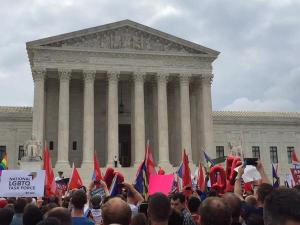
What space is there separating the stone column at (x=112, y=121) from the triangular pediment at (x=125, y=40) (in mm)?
4108

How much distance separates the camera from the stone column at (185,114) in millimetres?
54281

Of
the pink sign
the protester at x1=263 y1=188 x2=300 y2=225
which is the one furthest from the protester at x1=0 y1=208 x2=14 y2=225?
the protester at x1=263 y1=188 x2=300 y2=225

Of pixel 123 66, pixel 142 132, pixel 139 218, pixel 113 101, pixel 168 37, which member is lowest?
pixel 139 218

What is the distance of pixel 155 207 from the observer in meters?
6.65

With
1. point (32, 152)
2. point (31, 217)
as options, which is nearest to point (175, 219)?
point (31, 217)

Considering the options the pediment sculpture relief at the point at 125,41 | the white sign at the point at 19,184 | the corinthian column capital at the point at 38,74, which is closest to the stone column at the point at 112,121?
the pediment sculpture relief at the point at 125,41

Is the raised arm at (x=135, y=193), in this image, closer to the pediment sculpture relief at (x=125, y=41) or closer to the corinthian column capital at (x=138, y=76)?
the corinthian column capital at (x=138, y=76)

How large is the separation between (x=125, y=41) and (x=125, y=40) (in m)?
0.13

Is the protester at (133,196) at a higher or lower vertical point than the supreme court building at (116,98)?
lower

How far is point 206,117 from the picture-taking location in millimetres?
56000

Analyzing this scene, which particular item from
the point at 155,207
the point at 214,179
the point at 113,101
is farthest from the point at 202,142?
the point at 155,207

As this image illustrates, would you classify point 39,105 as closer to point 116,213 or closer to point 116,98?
point 116,98

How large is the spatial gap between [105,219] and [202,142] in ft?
167

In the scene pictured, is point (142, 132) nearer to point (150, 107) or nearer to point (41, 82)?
point (150, 107)
